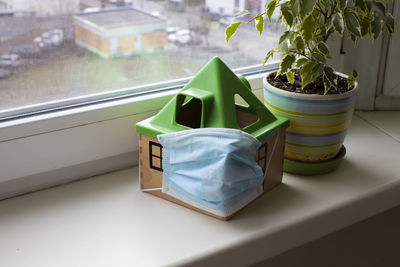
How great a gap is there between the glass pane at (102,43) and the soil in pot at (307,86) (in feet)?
0.53

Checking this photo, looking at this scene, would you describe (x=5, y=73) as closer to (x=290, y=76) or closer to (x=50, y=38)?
(x=50, y=38)

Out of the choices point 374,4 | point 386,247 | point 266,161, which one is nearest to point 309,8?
point 374,4

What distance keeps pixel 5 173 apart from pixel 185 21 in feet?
1.33

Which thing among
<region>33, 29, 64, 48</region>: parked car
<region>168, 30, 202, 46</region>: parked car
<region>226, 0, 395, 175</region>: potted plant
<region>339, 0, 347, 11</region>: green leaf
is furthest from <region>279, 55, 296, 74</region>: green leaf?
<region>33, 29, 64, 48</region>: parked car

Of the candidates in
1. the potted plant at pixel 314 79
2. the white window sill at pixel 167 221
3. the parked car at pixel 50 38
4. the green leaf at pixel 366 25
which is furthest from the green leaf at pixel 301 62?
the parked car at pixel 50 38

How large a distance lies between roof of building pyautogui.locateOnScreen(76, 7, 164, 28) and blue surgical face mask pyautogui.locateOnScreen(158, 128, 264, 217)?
0.22 metres

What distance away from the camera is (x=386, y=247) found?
1163 millimetres

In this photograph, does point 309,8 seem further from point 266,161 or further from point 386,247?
point 386,247

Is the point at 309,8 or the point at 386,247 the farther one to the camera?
the point at 386,247

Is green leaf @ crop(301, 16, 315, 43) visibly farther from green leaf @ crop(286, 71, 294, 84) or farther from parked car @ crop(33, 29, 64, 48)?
parked car @ crop(33, 29, 64, 48)

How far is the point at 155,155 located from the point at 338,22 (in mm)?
345

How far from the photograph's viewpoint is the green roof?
76 centimetres

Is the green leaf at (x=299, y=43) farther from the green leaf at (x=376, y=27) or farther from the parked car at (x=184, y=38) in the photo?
the parked car at (x=184, y=38)

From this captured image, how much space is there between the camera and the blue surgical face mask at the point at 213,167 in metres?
0.72
